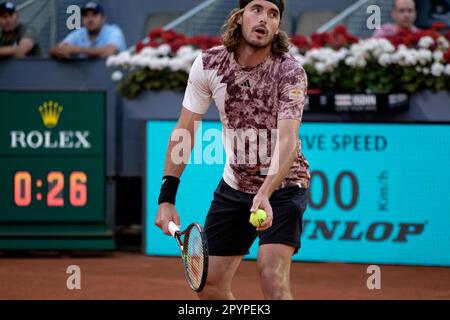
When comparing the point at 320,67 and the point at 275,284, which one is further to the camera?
the point at 320,67

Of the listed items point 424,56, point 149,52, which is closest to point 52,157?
point 149,52

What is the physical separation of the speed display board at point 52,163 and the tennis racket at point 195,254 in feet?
14.7

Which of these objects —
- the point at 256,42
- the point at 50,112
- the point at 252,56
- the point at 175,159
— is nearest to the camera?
the point at 256,42

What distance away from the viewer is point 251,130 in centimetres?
473

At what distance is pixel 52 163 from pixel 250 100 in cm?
468

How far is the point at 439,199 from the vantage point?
27.7 feet

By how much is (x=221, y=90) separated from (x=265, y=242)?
73 centimetres

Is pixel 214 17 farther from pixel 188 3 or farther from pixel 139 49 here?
pixel 139 49

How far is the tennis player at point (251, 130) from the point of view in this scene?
14.9 ft

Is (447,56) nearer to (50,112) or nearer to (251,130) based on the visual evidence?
(50,112)

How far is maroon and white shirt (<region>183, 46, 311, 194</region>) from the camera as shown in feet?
15.4

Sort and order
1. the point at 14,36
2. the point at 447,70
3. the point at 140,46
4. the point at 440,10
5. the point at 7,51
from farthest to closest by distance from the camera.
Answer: the point at 440,10 → the point at 14,36 → the point at 7,51 → the point at 140,46 → the point at 447,70

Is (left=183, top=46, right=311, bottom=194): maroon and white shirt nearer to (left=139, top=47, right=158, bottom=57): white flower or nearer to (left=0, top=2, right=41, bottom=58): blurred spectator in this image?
(left=139, top=47, right=158, bottom=57): white flower
